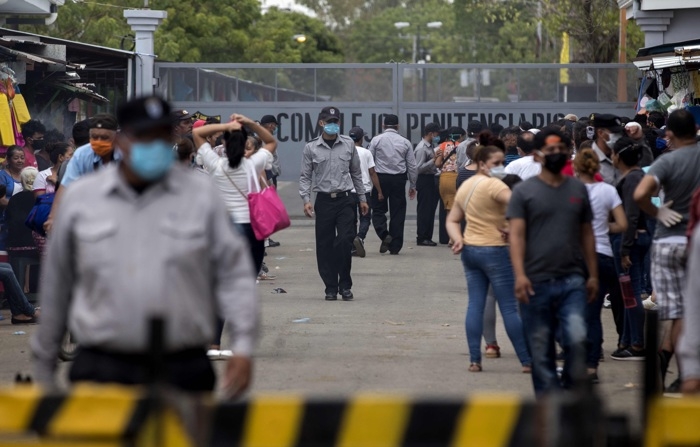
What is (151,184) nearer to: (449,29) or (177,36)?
(177,36)

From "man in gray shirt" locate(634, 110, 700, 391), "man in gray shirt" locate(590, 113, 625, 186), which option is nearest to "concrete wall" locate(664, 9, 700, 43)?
"man in gray shirt" locate(590, 113, 625, 186)

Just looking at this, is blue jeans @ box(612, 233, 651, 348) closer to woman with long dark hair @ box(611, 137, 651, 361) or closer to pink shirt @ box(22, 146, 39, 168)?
woman with long dark hair @ box(611, 137, 651, 361)

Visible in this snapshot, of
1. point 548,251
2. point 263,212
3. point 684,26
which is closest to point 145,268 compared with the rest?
point 548,251

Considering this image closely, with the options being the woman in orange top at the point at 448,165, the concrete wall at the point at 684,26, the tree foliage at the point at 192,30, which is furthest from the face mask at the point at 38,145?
the tree foliage at the point at 192,30

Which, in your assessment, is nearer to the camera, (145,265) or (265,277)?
(145,265)

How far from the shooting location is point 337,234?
1409 centimetres

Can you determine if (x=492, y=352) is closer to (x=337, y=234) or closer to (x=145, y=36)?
(x=337, y=234)

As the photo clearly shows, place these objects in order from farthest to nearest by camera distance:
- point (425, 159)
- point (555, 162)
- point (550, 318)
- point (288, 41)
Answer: point (288, 41)
point (425, 159)
point (550, 318)
point (555, 162)

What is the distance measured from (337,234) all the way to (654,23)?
10.5 m

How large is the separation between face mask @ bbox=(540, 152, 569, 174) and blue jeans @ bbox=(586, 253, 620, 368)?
4.37 feet

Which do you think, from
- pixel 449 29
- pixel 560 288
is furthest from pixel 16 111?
pixel 449 29

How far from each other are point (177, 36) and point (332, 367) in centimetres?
3088

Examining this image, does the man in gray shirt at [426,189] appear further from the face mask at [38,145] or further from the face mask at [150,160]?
the face mask at [150,160]

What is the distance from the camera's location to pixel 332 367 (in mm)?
9938
